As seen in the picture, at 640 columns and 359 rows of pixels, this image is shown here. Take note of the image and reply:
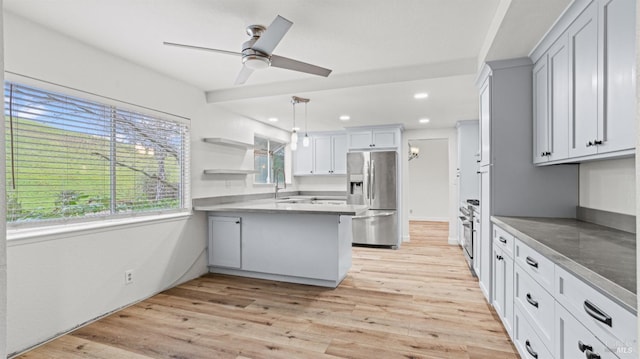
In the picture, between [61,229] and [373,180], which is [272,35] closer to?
[61,229]

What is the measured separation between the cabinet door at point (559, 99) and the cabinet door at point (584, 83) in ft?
0.23

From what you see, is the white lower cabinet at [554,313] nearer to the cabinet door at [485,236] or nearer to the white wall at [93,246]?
the cabinet door at [485,236]

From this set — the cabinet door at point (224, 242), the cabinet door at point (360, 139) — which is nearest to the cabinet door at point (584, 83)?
the cabinet door at point (224, 242)

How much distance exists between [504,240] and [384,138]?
11.8 ft

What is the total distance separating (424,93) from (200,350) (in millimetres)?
3350

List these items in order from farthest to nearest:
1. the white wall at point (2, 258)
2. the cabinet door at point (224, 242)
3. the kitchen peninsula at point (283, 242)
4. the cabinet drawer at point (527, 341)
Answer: the cabinet door at point (224, 242), the kitchen peninsula at point (283, 242), the cabinet drawer at point (527, 341), the white wall at point (2, 258)

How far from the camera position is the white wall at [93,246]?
7.36 feet

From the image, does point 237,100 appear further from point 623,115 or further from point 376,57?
point 623,115

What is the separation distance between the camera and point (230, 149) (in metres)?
4.61

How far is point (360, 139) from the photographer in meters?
5.93

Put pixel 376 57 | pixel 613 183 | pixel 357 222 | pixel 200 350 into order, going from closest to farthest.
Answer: pixel 613 183 < pixel 200 350 < pixel 376 57 < pixel 357 222

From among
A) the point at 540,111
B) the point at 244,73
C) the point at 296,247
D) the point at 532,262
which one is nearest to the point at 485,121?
the point at 540,111

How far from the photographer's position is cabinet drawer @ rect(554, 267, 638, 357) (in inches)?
36.7

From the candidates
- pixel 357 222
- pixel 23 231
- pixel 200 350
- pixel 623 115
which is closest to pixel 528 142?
pixel 623 115
